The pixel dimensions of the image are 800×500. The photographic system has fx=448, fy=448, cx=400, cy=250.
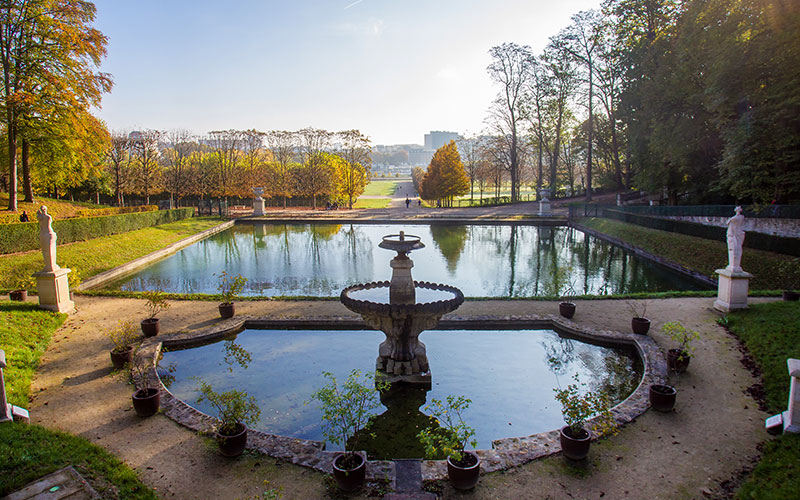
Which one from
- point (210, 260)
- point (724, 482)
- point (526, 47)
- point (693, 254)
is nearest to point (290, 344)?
point (724, 482)

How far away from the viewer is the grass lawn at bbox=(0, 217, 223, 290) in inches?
625

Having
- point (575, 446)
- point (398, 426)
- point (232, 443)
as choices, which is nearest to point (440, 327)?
point (398, 426)

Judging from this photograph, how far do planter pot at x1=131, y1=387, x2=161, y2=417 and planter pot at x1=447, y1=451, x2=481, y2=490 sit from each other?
4306 millimetres

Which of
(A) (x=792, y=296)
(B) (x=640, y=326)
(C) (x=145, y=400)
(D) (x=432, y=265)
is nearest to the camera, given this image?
(C) (x=145, y=400)

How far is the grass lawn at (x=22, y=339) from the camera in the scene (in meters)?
6.92

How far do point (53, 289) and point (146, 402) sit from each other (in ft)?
21.4

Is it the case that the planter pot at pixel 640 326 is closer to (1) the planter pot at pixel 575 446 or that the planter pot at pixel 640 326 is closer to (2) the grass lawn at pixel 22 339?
(1) the planter pot at pixel 575 446

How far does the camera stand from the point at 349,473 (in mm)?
4730

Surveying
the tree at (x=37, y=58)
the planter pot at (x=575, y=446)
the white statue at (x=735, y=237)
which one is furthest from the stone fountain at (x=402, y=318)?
the tree at (x=37, y=58)

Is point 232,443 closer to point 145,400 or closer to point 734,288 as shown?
point 145,400

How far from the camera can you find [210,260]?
20.7 m

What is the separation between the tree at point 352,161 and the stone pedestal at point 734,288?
121 feet

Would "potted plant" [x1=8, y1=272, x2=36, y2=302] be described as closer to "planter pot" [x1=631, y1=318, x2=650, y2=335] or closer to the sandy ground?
the sandy ground

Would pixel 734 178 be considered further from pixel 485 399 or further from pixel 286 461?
pixel 286 461
